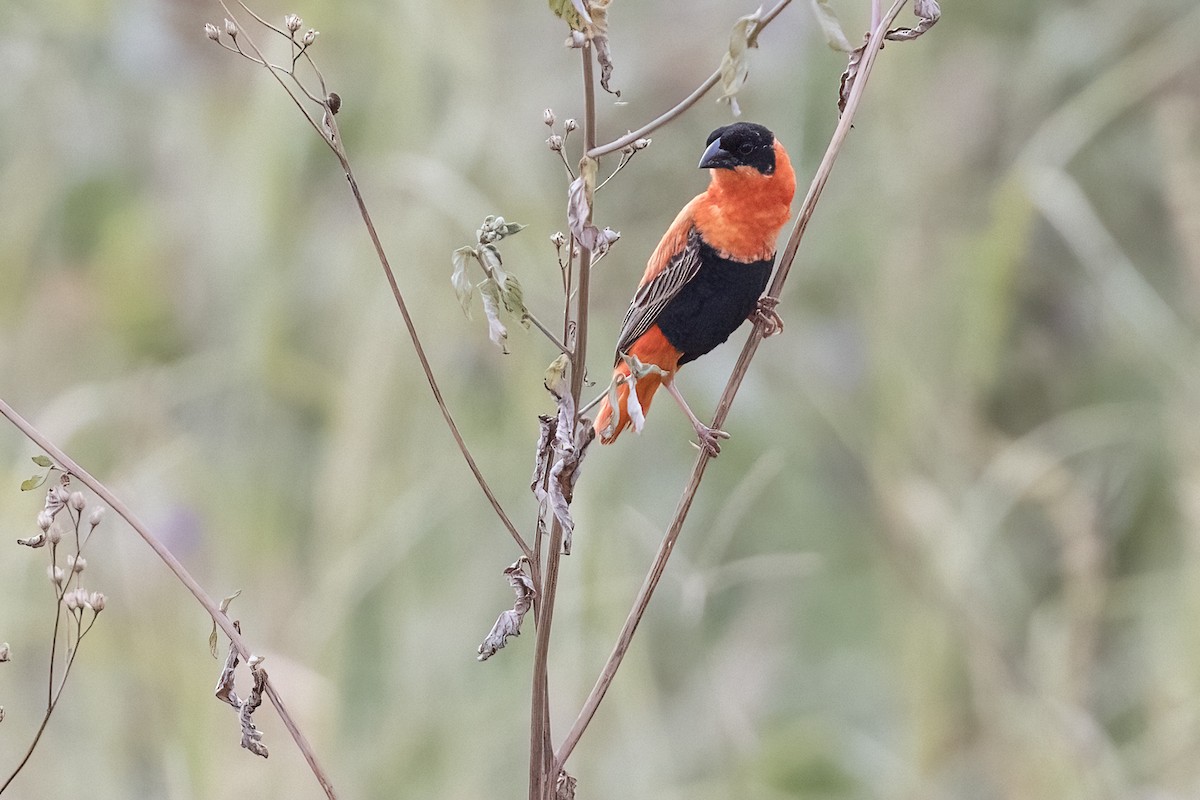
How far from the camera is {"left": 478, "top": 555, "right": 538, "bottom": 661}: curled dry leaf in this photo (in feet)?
2.04

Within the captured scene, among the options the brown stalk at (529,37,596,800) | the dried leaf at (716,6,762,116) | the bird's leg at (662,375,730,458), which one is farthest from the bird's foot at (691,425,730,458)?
the dried leaf at (716,6,762,116)

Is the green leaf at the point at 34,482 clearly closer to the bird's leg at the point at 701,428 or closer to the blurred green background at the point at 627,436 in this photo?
the bird's leg at the point at 701,428

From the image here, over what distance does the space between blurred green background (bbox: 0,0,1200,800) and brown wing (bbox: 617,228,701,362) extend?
0.75 ft

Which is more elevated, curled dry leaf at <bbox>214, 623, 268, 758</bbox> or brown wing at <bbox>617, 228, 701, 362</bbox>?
brown wing at <bbox>617, 228, 701, 362</bbox>

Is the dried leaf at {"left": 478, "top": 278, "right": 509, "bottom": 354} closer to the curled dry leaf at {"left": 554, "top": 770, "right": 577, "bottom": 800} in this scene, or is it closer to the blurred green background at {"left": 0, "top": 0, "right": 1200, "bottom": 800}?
the curled dry leaf at {"left": 554, "top": 770, "right": 577, "bottom": 800}

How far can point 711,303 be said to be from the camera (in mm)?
1146

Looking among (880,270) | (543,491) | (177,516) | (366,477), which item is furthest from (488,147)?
(543,491)

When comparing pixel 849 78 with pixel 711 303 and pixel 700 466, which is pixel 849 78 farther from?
pixel 711 303

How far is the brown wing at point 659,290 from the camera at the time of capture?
1157mm

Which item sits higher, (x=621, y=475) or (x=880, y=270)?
(x=880, y=270)

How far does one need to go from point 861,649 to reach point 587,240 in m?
1.85

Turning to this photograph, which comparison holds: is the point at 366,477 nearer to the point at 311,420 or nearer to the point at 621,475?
the point at 621,475

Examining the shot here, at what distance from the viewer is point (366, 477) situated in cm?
158

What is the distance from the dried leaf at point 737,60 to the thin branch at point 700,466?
0.17 metres
